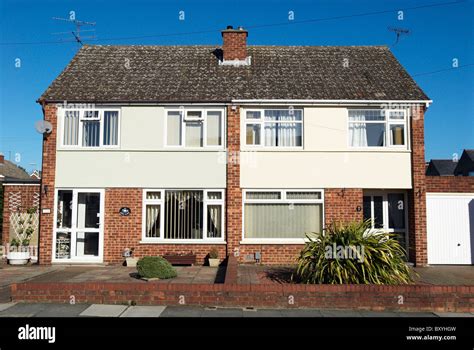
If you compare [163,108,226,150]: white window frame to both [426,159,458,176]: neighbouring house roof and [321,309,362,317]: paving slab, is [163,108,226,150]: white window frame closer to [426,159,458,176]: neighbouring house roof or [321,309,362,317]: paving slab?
[321,309,362,317]: paving slab

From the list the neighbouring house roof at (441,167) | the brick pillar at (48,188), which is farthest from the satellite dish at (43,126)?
the neighbouring house roof at (441,167)

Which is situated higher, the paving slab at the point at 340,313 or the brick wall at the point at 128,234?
the brick wall at the point at 128,234

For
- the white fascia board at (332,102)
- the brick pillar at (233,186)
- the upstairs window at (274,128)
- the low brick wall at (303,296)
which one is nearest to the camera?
the low brick wall at (303,296)

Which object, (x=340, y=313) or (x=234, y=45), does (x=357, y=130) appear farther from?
(x=340, y=313)

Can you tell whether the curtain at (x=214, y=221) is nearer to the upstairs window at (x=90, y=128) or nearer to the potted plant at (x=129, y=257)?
the potted plant at (x=129, y=257)

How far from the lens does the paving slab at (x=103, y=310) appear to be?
22.8 ft

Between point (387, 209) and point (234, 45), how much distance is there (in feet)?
24.7

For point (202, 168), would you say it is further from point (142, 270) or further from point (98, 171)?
point (142, 270)

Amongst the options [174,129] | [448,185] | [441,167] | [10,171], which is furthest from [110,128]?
[441,167]

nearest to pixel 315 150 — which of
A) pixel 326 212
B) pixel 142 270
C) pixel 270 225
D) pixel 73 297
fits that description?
pixel 326 212

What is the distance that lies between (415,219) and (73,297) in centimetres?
941

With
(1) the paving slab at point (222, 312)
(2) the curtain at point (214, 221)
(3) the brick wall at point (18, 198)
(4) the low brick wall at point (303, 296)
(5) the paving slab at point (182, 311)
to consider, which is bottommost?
(1) the paving slab at point (222, 312)

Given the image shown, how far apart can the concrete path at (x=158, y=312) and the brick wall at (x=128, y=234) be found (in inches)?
178
